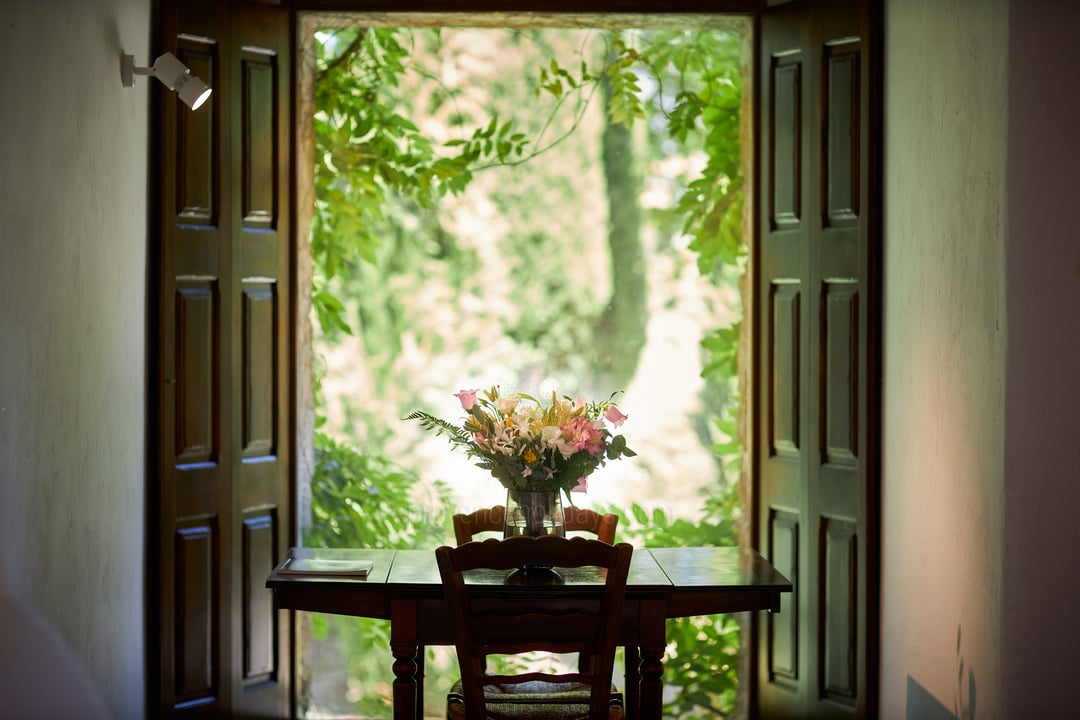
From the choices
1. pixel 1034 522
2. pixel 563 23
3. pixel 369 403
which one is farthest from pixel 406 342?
pixel 1034 522

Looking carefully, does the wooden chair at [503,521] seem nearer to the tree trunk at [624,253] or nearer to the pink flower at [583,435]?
the pink flower at [583,435]

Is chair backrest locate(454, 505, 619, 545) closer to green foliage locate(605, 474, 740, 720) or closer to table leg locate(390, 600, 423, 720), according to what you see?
table leg locate(390, 600, 423, 720)

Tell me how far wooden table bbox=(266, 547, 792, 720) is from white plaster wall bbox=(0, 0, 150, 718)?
535 millimetres

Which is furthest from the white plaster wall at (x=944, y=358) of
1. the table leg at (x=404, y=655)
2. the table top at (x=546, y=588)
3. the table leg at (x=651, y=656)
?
the table leg at (x=404, y=655)

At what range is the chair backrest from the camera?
3.62 meters

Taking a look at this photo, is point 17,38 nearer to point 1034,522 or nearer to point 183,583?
point 183,583

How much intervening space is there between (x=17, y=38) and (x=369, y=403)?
4378 millimetres

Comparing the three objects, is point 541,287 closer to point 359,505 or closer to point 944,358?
point 359,505

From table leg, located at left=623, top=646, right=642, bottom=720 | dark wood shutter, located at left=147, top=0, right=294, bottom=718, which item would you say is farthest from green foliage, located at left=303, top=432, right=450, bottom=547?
table leg, located at left=623, top=646, right=642, bottom=720

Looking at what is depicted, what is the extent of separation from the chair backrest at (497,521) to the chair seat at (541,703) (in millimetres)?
511

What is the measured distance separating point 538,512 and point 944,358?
1.18m

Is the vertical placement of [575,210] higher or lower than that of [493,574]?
higher

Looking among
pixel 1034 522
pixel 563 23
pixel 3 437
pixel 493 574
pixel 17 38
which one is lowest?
pixel 493 574

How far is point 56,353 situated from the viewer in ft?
9.45
